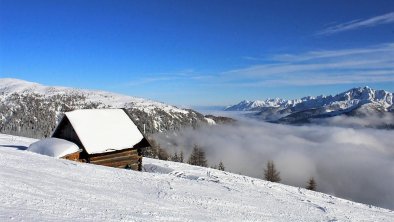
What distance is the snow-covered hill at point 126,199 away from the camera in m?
12.7

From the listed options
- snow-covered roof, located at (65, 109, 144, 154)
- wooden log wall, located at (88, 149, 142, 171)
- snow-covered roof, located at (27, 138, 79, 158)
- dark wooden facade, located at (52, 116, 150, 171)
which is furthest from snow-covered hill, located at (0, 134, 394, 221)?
wooden log wall, located at (88, 149, 142, 171)

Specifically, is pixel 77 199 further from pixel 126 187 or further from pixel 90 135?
pixel 90 135

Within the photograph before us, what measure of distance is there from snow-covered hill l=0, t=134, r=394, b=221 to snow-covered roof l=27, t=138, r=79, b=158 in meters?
7.31

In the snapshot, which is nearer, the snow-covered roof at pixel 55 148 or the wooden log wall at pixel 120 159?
the snow-covered roof at pixel 55 148

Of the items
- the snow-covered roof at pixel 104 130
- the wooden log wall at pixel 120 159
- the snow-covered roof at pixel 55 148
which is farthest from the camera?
the wooden log wall at pixel 120 159

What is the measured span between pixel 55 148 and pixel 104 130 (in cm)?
497

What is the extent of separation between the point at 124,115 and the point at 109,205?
927 inches

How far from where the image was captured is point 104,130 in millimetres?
34500

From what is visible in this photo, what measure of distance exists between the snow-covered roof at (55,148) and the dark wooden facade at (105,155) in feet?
2.64

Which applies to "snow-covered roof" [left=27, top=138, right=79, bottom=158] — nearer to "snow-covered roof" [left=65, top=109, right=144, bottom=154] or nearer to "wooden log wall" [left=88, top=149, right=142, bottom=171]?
"snow-covered roof" [left=65, top=109, right=144, bottom=154]

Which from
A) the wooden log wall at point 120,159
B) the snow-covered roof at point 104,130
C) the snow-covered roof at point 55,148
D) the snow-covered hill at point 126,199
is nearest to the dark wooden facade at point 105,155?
the wooden log wall at point 120,159

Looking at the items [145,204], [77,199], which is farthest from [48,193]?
[145,204]

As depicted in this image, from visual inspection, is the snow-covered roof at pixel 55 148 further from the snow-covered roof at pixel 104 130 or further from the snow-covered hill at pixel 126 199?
the snow-covered hill at pixel 126 199

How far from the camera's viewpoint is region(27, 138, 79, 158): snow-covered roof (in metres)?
30.2
